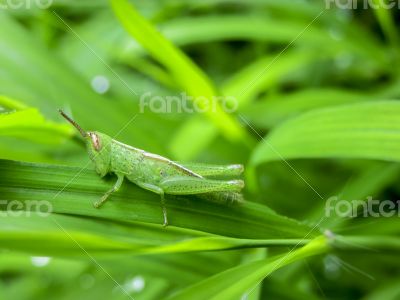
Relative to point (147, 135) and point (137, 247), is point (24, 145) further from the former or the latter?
point (137, 247)

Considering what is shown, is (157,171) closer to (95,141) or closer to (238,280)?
(95,141)

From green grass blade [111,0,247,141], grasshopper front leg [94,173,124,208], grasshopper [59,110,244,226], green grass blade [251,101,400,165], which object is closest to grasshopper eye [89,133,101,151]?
grasshopper [59,110,244,226]

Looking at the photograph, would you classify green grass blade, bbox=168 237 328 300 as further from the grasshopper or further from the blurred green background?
the grasshopper

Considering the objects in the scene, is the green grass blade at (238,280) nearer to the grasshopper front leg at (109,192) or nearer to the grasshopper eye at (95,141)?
the grasshopper front leg at (109,192)

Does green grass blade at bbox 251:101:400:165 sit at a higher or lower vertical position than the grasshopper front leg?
higher

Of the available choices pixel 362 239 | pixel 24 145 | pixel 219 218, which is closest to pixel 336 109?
pixel 362 239

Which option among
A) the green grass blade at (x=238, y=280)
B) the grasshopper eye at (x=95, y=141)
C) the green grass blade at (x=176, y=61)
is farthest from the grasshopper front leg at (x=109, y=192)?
the green grass blade at (x=176, y=61)

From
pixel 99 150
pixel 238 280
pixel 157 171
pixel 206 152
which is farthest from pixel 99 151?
pixel 206 152

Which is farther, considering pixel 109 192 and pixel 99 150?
pixel 99 150
